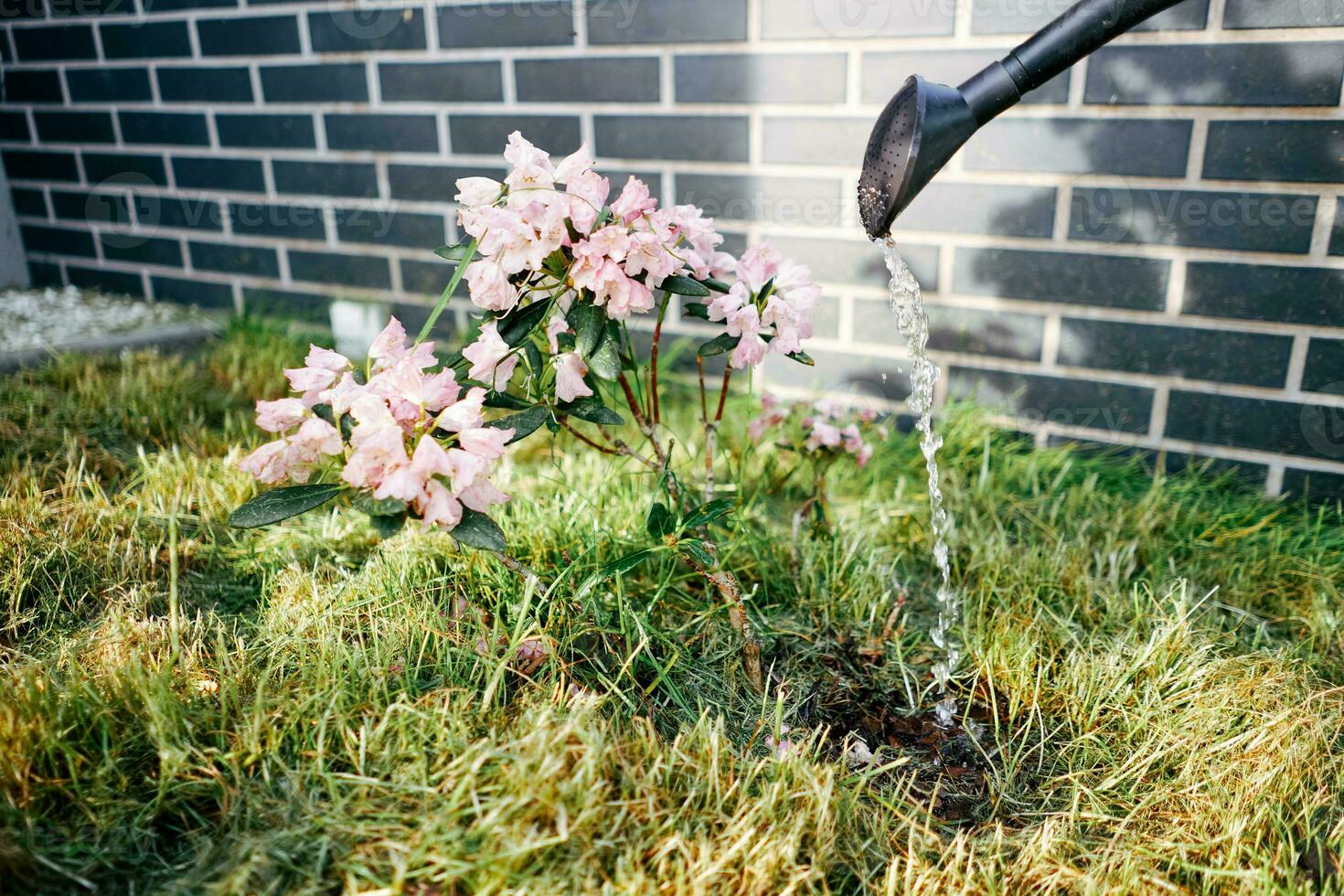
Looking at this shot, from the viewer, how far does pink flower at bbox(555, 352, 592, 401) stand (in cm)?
125

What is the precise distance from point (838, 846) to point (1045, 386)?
1.31m

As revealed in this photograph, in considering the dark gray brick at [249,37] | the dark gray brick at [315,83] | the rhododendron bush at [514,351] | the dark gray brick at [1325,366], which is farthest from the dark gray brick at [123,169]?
the dark gray brick at [1325,366]

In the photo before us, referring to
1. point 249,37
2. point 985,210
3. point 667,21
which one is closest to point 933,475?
point 985,210

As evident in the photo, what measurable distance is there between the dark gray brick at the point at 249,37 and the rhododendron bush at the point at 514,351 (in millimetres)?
1739

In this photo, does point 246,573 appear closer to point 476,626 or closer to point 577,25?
point 476,626

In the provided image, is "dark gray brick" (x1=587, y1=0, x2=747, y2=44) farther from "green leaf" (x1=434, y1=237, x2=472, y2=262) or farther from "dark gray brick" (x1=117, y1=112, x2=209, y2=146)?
"dark gray brick" (x1=117, y1=112, x2=209, y2=146)

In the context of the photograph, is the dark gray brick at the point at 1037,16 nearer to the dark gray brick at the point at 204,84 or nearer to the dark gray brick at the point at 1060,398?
the dark gray brick at the point at 1060,398

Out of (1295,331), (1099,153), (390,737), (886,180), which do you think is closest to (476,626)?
(390,737)

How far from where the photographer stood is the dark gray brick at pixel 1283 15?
172cm

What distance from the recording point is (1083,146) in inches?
76.8

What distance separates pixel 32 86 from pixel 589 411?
9.38ft

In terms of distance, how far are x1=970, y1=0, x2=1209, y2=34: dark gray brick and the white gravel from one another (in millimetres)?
2306

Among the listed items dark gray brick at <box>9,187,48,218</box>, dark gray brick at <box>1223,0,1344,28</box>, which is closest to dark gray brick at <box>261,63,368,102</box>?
dark gray brick at <box>9,187,48,218</box>

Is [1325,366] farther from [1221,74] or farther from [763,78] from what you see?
[763,78]
